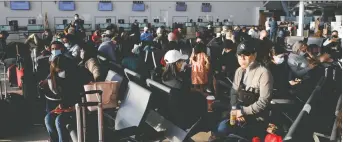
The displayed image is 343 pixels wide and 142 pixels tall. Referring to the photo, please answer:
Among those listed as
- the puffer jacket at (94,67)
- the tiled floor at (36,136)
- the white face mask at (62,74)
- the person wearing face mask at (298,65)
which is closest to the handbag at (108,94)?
the white face mask at (62,74)

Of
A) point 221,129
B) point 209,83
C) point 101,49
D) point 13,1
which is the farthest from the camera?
point 13,1

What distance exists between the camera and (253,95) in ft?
11.3

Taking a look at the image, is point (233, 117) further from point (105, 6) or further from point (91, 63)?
point (105, 6)

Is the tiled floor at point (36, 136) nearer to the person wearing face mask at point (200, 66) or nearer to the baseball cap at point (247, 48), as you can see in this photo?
the person wearing face mask at point (200, 66)

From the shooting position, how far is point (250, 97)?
3.46 metres

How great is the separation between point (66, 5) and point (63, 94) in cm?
2183

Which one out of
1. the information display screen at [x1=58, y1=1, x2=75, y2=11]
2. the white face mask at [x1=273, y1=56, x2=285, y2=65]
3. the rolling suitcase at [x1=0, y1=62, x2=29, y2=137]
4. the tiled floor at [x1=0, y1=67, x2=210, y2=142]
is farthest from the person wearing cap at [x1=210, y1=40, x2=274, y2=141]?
the information display screen at [x1=58, y1=1, x2=75, y2=11]

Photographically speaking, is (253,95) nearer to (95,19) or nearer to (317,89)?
(317,89)

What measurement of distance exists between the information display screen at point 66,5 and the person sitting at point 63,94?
21.4 metres

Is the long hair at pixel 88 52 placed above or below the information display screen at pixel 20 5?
below

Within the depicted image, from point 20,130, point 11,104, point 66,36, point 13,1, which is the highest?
point 13,1

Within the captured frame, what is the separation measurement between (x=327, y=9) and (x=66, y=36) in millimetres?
31292

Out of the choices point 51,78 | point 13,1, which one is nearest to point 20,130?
point 51,78

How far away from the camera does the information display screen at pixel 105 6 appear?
25695mm
